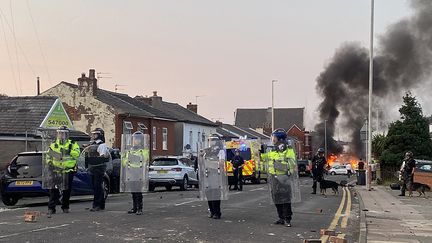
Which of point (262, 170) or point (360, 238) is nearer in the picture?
point (360, 238)

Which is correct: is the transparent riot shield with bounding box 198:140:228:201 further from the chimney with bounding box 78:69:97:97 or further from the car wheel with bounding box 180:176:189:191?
the chimney with bounding box 78:69:97:97

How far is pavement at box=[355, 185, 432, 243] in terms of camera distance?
412 inches

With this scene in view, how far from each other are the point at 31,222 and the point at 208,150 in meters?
3.92

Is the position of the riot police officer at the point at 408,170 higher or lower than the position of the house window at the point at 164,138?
lower

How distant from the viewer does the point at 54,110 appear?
28.0 meters

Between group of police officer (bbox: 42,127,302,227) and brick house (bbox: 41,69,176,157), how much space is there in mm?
25484

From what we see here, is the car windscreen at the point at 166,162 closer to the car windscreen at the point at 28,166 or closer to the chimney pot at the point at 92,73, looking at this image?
the car windscreen at the point at 28,166

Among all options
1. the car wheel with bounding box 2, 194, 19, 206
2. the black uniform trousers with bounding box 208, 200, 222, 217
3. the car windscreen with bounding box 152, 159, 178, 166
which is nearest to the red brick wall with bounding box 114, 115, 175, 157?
the car windscreen with bounding box 152, 159, 178, 166

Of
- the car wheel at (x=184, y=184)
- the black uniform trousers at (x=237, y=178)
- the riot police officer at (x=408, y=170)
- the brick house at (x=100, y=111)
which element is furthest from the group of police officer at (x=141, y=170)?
the brick house at (x=100, y=111)

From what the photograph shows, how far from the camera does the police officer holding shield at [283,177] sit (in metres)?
11.3

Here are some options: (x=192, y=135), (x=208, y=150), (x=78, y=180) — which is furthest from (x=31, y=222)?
(x=192, y=135)

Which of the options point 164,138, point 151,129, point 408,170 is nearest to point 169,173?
point 408,170

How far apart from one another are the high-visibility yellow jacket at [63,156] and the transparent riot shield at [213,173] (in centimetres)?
327

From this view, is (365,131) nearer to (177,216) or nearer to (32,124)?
(32,124)
